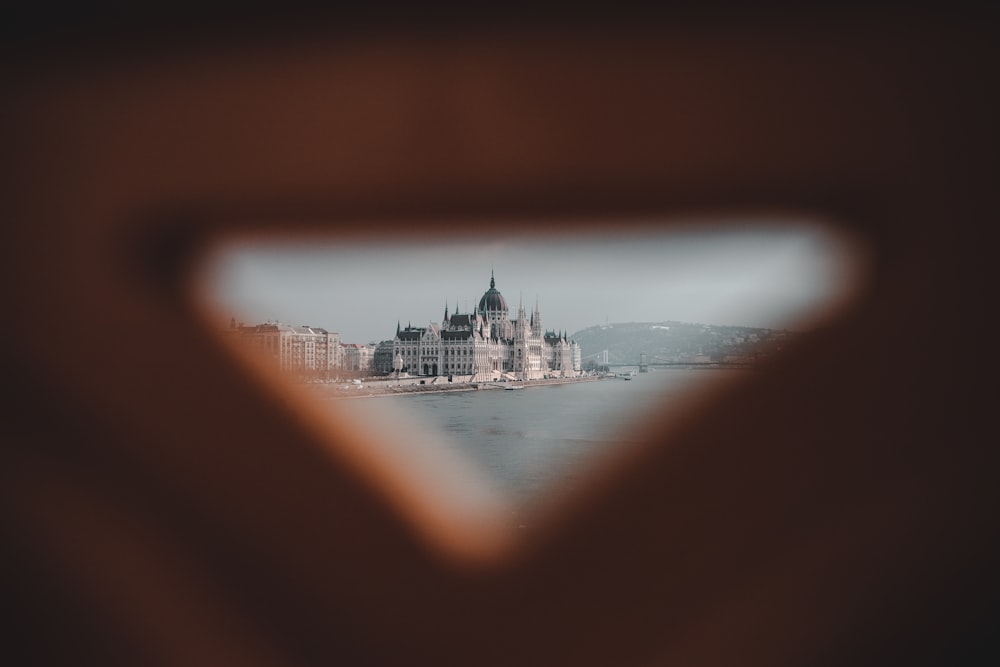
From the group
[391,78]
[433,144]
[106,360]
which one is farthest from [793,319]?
[106,360]

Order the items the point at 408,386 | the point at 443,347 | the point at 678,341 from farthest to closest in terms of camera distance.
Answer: the point at 408,386 < the point at 443,347 < the point at 678,341

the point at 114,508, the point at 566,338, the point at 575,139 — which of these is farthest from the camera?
the point at 566,338

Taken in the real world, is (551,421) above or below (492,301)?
below

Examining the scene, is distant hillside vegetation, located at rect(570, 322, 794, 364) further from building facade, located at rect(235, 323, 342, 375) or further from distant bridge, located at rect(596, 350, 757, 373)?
building facade, located at rect(235, 323, 342, 375)

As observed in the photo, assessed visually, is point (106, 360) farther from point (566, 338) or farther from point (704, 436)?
point (704, 436)

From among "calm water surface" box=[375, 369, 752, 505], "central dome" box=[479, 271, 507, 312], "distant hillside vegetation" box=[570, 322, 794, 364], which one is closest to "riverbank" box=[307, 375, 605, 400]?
"calm water surface" box=[375, 369, 752, 505]

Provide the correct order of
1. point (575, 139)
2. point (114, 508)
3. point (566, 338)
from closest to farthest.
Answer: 1. point (575, 139)
2. point (114, 508)
3. point (566, 338)

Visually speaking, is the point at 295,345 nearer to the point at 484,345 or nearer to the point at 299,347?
the point at 299,347

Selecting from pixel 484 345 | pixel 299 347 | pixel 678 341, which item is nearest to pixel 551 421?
pixel 484 345
